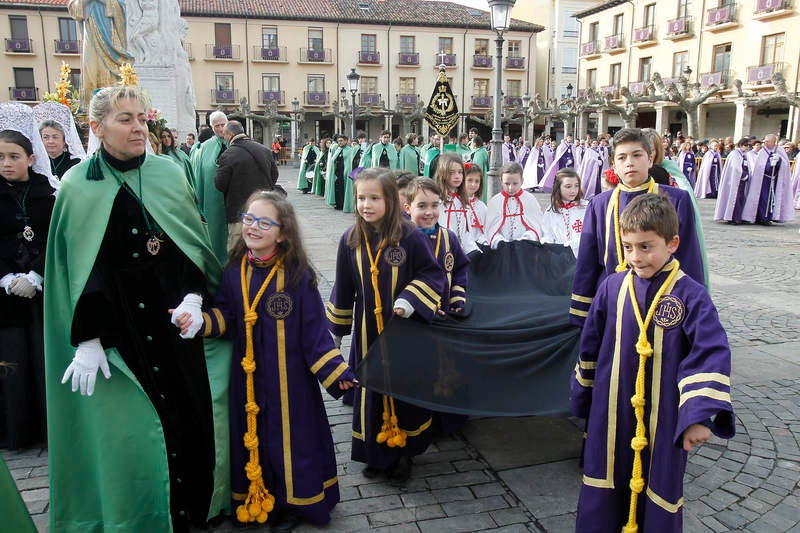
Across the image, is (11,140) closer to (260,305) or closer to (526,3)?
(260,305)

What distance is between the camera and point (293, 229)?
9.77ft

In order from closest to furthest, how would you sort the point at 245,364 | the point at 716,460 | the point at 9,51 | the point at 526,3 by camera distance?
the point at 245,364
the point at 716,460
the point at 9,51
the point at 526,3

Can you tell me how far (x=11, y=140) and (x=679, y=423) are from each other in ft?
12.8

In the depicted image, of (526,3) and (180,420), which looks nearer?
(180,420)

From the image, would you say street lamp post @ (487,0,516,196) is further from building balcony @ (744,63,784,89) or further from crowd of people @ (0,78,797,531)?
building balcony @ (744,63,784,89)

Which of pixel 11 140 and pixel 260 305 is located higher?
pixel 11 140

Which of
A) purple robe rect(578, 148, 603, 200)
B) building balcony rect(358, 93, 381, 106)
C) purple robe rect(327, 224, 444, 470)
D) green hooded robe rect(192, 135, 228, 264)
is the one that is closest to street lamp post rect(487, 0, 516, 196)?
green hooded robe rect(192, 135, 228, 264)

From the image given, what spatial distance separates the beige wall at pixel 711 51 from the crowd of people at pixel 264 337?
30.6 m

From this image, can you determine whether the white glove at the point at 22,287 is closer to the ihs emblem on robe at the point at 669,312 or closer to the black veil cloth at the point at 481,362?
the black veil cloth at the point at 481,362

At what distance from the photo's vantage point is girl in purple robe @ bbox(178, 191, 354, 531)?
9.46ft

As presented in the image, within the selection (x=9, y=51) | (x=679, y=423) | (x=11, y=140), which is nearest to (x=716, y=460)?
(x=679, y=423)

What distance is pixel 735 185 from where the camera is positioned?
13375mm

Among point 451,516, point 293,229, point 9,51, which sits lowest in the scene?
point 451,516

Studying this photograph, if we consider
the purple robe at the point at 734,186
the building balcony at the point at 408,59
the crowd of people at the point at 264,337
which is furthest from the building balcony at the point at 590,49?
the crowd of people at the point at 264,337
